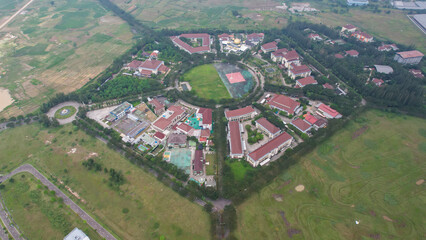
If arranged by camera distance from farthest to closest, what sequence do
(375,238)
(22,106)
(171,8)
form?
(171,8) < (22,106) < (375,238)

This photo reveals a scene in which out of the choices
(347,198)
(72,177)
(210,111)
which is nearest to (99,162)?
(72,177)

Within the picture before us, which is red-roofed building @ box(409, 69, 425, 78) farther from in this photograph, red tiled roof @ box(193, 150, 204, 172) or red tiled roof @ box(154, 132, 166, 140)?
red tiled roof @ box(154, 132, 166, 140)

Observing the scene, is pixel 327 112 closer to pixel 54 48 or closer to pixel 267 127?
pixel 267 127

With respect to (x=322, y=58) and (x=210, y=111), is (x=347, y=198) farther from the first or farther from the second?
(x=322, y=58)

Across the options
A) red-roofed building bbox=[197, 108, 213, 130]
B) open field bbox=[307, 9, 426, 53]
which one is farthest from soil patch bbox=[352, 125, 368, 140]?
open field bbox=[307, 9, 426, 53]

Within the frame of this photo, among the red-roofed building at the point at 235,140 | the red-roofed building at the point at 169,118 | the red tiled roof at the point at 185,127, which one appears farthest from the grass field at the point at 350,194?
the red-roofed building at the point at 169,118

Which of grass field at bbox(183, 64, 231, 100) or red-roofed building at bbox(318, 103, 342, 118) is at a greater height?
red-roofed building at bbox(318, 103, 342, 118)
